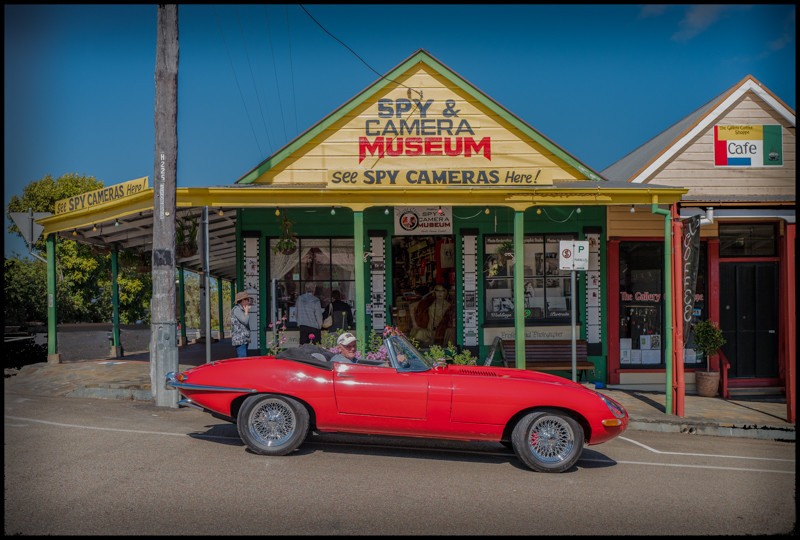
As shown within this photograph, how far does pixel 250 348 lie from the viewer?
1234cm

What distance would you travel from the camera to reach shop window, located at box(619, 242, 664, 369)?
1242 centimetres

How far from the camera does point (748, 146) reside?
12.1m

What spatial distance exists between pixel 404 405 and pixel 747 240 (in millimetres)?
9976

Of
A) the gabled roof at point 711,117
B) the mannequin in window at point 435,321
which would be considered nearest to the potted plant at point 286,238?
the mannequin in window at point 435,321

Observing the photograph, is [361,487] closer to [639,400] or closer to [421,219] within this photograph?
[639,400]

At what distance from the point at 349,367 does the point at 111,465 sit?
97.1 inches

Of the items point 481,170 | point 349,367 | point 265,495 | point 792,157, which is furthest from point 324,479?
point 792,157

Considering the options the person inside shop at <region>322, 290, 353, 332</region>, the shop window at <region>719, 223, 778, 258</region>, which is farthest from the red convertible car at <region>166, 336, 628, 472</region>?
the shop window at <region>719, 223, 778, 258</region>

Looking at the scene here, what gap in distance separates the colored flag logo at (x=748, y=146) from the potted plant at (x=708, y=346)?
3411 mm

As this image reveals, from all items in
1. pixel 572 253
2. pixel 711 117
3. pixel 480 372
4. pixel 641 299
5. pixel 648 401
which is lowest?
pixel 648 401

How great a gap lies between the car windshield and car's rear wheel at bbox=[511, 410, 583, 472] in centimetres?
119

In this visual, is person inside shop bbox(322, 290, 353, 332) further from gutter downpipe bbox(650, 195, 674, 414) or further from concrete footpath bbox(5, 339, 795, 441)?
gutter downpipe bbox(650, 195, 674, 414)

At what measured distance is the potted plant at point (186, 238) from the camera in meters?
11.0

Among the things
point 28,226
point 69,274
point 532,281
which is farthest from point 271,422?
point 69,274
